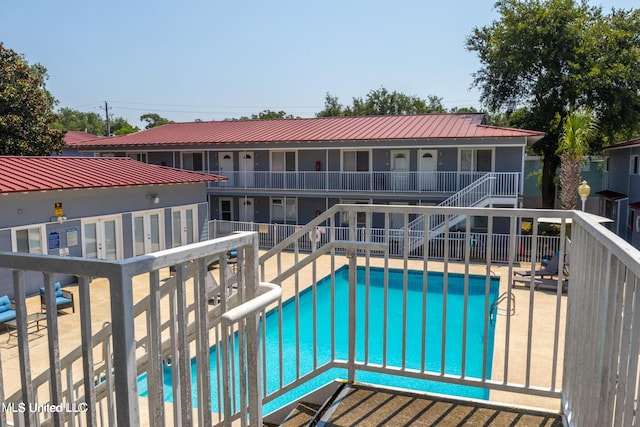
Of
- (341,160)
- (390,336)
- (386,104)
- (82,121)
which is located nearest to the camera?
(390,336)

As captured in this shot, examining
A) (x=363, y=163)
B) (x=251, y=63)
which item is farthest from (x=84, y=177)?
(x=251, y=63)

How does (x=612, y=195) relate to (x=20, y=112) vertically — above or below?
below

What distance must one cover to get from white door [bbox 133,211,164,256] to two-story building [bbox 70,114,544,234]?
690 cm

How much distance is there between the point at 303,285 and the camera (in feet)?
44.3

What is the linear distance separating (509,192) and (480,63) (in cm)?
1074

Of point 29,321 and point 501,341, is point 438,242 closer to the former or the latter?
point 501,341

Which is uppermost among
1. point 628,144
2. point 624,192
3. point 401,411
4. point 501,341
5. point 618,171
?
point 628,144

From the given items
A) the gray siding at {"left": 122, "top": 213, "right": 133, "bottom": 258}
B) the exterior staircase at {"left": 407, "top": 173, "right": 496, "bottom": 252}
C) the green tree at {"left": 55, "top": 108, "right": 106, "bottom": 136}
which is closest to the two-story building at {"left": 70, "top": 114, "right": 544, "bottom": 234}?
the exterior staircase at {"left": 407, "top": 173, "right": 496, "bottom": 252}

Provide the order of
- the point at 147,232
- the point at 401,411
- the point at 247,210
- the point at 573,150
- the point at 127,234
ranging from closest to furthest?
the point at 401,411 < the point at 127,234 < the point at 147,232 < the point at 573,150 < the point at 247,210

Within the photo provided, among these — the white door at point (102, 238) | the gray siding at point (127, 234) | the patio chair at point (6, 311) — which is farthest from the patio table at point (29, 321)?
the gray siding at point (127, 234)

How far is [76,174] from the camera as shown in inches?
565

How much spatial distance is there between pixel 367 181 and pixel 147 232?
31.7 feet

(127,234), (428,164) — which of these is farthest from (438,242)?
(127,234)

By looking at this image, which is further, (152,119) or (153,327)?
(152,119)
